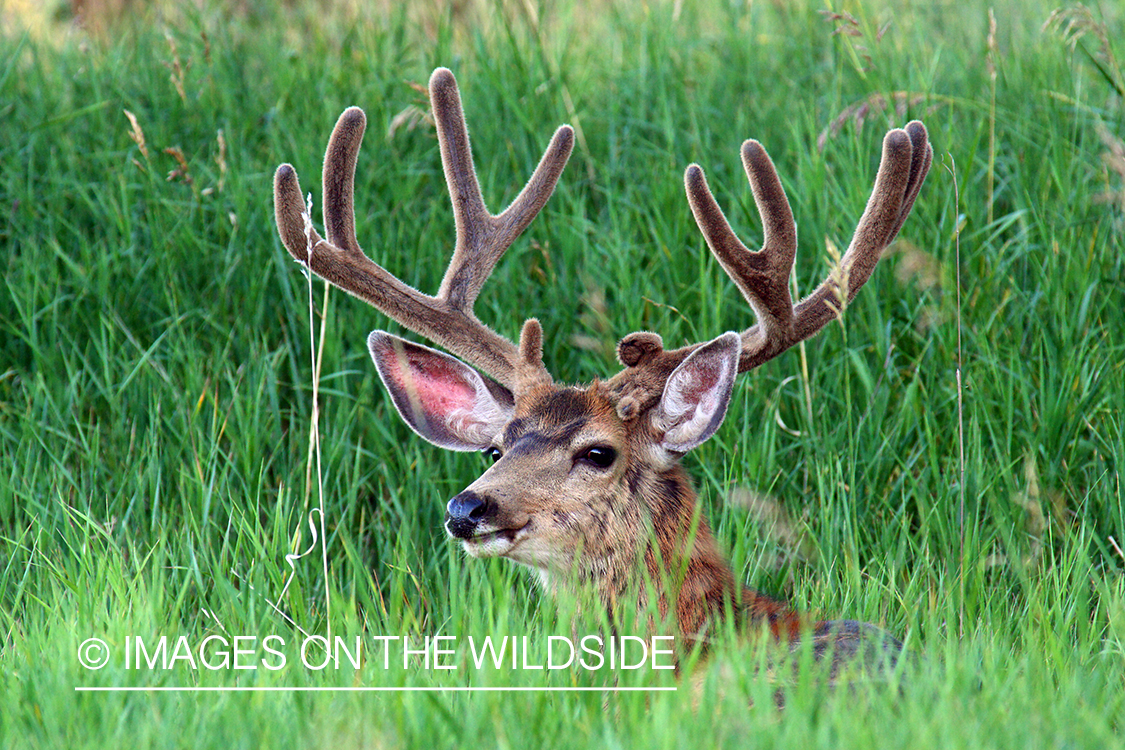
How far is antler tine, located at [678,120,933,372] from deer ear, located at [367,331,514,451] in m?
0.61

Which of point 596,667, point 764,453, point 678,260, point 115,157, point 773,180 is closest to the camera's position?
point 596,667

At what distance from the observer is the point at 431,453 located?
457 centimetres

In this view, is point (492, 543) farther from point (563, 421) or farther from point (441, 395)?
point (441, 395)

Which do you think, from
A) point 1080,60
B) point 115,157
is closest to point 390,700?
point 115,157

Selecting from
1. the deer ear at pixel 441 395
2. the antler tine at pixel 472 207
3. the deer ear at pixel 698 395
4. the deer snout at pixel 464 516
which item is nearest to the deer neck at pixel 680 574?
the deer ear at pixel 698 395

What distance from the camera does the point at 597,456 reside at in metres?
3.40

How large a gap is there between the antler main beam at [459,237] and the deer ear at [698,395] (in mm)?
519

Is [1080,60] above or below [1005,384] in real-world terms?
above

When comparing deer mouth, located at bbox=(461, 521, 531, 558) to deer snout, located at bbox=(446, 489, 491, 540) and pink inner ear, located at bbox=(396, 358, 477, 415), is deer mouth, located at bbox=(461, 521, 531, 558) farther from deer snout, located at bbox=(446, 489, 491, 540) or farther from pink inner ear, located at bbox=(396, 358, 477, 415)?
pink inner ear, located at bbox=(396, 358, 477, 415)

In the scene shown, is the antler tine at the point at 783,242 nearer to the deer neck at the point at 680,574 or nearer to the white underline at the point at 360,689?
the deer neck at the point at 680,574

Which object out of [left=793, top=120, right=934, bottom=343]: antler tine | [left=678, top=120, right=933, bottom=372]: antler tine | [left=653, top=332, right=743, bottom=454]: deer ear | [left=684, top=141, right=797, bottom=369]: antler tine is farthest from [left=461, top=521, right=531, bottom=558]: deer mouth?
[left=793, top=120, right=934, bottom=343]: antler tine

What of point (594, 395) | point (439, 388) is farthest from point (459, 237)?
point (594, 395)

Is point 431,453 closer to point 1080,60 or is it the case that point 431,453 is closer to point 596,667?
point 596,667

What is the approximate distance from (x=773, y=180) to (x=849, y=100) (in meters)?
2.63
